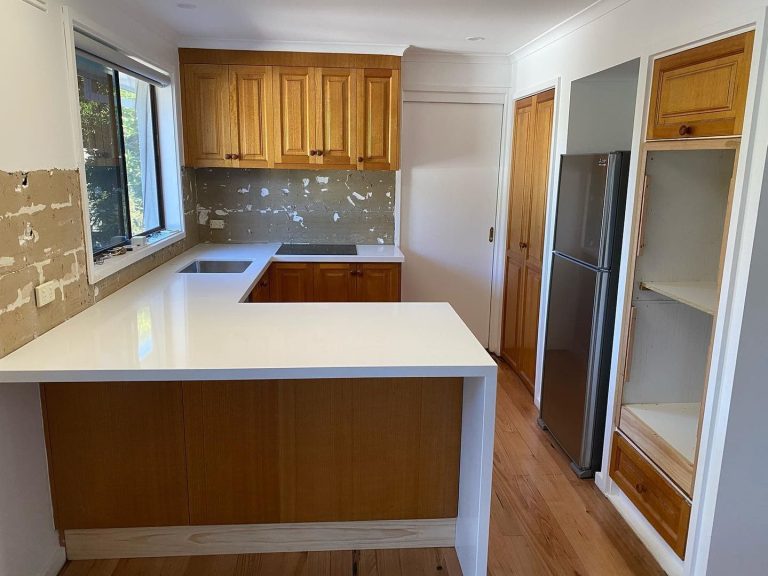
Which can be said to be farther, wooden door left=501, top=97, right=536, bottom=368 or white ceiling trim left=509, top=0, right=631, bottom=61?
wooden door left=501, top=97, right=536, bottom=368

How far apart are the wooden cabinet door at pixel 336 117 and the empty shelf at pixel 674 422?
2410 mm

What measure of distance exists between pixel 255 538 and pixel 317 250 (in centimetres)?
225

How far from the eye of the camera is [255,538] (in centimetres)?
223

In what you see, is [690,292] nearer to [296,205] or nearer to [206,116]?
[296,205]

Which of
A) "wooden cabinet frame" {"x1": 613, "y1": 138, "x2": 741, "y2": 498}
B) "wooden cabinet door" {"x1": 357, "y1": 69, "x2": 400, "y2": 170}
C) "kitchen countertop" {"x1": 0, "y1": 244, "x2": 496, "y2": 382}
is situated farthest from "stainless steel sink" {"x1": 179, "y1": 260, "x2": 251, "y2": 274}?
"wooden cabinet frame" {"x1": 613, "y1": 138, "x2": 741, "y2": 498}

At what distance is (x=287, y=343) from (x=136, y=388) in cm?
60

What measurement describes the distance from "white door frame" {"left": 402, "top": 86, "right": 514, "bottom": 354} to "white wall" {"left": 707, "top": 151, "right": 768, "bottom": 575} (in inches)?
104

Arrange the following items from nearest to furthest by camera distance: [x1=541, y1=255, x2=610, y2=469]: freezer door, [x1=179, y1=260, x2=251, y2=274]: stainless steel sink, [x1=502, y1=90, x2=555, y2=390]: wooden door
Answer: [x1=541, y1=255, x2=610, y2=469]: freezer door
[x1=179, y1=260, x2=251, y2=274]: stainless steel sink
[x1=502, y1=90, x2=555, y2=390]: wooden door

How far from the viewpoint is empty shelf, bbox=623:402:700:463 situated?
7.35 feet

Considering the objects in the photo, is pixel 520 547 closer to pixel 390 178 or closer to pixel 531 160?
pixel 531 160

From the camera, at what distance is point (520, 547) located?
2291mm

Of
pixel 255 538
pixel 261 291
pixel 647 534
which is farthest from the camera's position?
pixel 261 291

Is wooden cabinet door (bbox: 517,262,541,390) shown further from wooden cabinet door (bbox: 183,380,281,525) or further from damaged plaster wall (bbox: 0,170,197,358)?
damaged plaster wall (bbox: 0,170,197,358)

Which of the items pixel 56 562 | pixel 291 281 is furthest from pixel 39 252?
pixel 291 281
